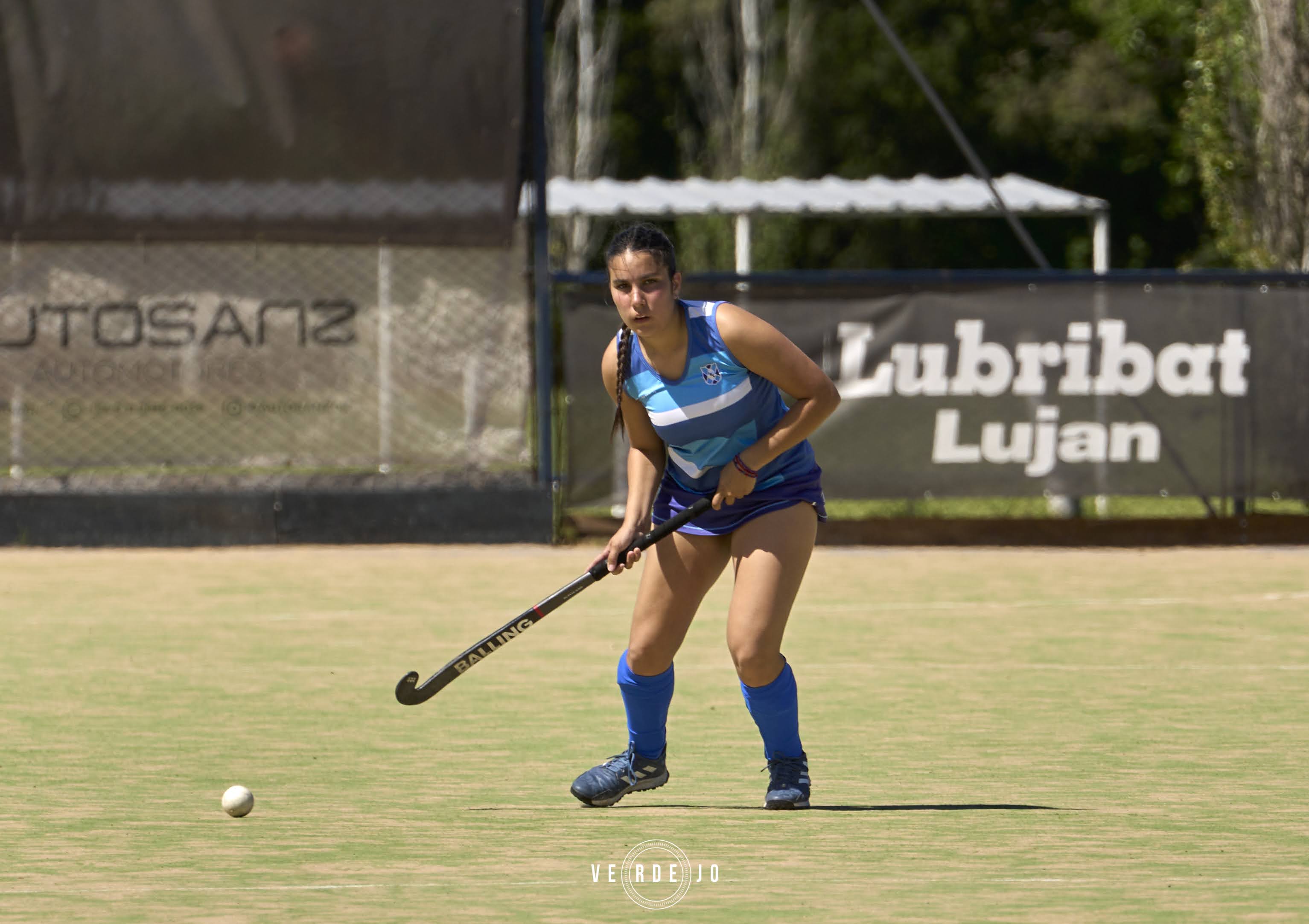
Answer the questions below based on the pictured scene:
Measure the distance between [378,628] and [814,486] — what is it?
4872 millimetres

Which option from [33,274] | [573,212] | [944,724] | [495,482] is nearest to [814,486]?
[944,724]

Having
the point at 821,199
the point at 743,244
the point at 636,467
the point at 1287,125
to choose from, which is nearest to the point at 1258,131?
the point at 1287,125

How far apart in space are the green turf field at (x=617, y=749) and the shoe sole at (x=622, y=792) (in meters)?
0.07

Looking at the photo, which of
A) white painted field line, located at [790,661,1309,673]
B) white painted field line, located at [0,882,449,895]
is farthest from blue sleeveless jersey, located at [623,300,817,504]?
white painted field line, located at [790,661,1309,673]

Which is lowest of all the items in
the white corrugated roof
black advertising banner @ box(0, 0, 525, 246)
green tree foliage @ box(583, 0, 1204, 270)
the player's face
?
the player's face

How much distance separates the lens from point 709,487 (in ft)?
21.9

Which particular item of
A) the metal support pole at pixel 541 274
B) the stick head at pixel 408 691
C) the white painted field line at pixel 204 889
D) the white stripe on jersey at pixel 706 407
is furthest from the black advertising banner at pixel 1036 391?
the white painted field line at pixel 204 889

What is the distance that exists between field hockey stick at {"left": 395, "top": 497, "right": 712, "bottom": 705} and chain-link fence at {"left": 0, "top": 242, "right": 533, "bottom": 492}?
7.61m

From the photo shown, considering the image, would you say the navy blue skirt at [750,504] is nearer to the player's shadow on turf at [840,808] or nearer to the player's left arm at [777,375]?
the player's left arm at [777,375]

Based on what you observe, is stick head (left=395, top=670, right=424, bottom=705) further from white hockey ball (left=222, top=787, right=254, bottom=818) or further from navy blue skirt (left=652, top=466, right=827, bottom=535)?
navy blue skirt (left=652, top=466, right=827, bottom=535)

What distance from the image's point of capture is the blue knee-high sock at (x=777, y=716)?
21.4 ft

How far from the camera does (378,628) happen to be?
36.5 ft

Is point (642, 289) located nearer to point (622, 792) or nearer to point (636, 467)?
point (636, 467)

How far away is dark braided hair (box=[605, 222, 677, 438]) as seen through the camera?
6293 millimetres
